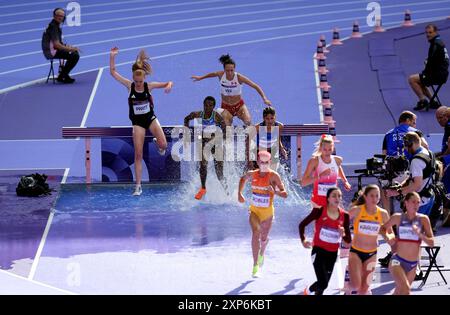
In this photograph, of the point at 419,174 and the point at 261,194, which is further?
the point at 419,174

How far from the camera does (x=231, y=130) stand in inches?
647

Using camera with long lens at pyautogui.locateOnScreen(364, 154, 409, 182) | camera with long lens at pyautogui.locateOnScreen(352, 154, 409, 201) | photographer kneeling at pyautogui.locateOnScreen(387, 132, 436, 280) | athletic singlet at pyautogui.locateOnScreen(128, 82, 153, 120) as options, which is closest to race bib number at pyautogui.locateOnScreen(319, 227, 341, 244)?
photographer kneeling at pyautogui.locateOnScreen(387, 132, 436, 280)

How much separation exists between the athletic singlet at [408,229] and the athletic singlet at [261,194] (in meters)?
1.83

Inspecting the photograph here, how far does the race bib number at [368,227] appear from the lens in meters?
11.4

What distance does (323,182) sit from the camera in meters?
13.0

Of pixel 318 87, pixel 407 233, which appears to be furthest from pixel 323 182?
pixel 318 87

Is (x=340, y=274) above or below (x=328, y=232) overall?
below

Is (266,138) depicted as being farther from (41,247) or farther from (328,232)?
(328,232)

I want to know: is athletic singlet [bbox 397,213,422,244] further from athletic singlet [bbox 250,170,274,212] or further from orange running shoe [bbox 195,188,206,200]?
orange running shoe [bbox 195,188,206,200]

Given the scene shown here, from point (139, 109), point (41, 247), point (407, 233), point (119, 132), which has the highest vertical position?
point (139, 109)

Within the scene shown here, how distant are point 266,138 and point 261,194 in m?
2.99
